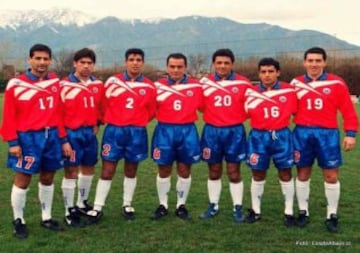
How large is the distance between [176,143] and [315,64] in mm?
2042

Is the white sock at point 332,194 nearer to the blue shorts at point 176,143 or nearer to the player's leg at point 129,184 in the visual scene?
the blue shorts at point 176,143

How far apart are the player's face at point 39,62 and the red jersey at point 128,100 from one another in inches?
38.5

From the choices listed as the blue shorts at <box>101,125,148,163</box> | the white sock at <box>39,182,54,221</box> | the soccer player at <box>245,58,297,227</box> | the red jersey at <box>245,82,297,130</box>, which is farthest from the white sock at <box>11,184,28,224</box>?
the red jersey at <box>245,82,297,130</box>

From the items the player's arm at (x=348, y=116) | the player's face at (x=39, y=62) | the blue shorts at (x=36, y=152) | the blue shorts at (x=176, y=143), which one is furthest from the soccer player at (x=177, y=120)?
the player's arm at (x=348, y=116)

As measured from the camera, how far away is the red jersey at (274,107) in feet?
21.2

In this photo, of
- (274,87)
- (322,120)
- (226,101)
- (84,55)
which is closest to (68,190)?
(84,55)

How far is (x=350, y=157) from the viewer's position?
13383 mm

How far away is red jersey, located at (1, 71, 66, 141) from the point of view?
5855mm

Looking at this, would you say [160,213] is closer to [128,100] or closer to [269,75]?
[128,100]

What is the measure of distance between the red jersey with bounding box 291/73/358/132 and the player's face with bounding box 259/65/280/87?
42 centimetres

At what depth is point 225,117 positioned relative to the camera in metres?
6.68

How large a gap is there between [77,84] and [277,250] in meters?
3.22

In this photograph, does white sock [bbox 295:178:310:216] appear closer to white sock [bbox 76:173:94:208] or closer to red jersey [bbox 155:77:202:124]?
red jersey [bbox 155:77:202:124]

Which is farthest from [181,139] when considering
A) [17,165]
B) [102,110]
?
[17,165]
